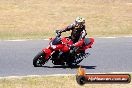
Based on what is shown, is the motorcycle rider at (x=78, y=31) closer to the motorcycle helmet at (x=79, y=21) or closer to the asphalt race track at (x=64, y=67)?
the motorcycle helmet at (x=79, y=21)

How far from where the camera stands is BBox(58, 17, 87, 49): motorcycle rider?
17.5 metres

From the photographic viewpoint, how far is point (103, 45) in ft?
72.8

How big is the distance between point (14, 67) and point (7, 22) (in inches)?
464

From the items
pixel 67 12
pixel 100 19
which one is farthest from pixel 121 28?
pixel 67 12

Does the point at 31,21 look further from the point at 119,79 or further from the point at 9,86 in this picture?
the point at 119,79

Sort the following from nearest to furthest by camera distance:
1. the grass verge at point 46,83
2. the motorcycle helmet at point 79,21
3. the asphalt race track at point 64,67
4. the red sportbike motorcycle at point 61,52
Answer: the grass verge at point 46,83 < the asphalt race track at point 64,67 < the motorcycle helmet at point 79,21 < the red sportbike motorcycle at point 61,52

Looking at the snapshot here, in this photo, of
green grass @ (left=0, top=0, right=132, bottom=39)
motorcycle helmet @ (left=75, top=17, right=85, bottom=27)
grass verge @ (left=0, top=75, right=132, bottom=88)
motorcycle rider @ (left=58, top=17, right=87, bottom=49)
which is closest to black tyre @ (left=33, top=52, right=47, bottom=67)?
motorcycle rider @ (left=58, top=17, right=87, bottom=49)

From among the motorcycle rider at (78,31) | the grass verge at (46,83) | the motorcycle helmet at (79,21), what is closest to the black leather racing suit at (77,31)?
the motorcycle rider at (78,31)

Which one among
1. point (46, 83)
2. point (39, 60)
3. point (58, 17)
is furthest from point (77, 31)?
point (58, 17)

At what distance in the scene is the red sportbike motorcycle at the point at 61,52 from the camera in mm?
17562

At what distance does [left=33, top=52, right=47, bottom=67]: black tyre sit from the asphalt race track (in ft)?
0.54

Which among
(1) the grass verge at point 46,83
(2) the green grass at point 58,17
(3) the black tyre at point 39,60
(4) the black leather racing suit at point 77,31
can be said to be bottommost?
(2) the green grass at point 58,17

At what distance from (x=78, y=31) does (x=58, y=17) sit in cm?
1315

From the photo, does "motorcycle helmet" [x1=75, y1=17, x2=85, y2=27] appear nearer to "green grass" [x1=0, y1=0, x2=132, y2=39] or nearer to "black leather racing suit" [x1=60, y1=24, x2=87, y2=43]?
"black leather racing suit" [x1=60, y1=24, x2=87, y2=43]
